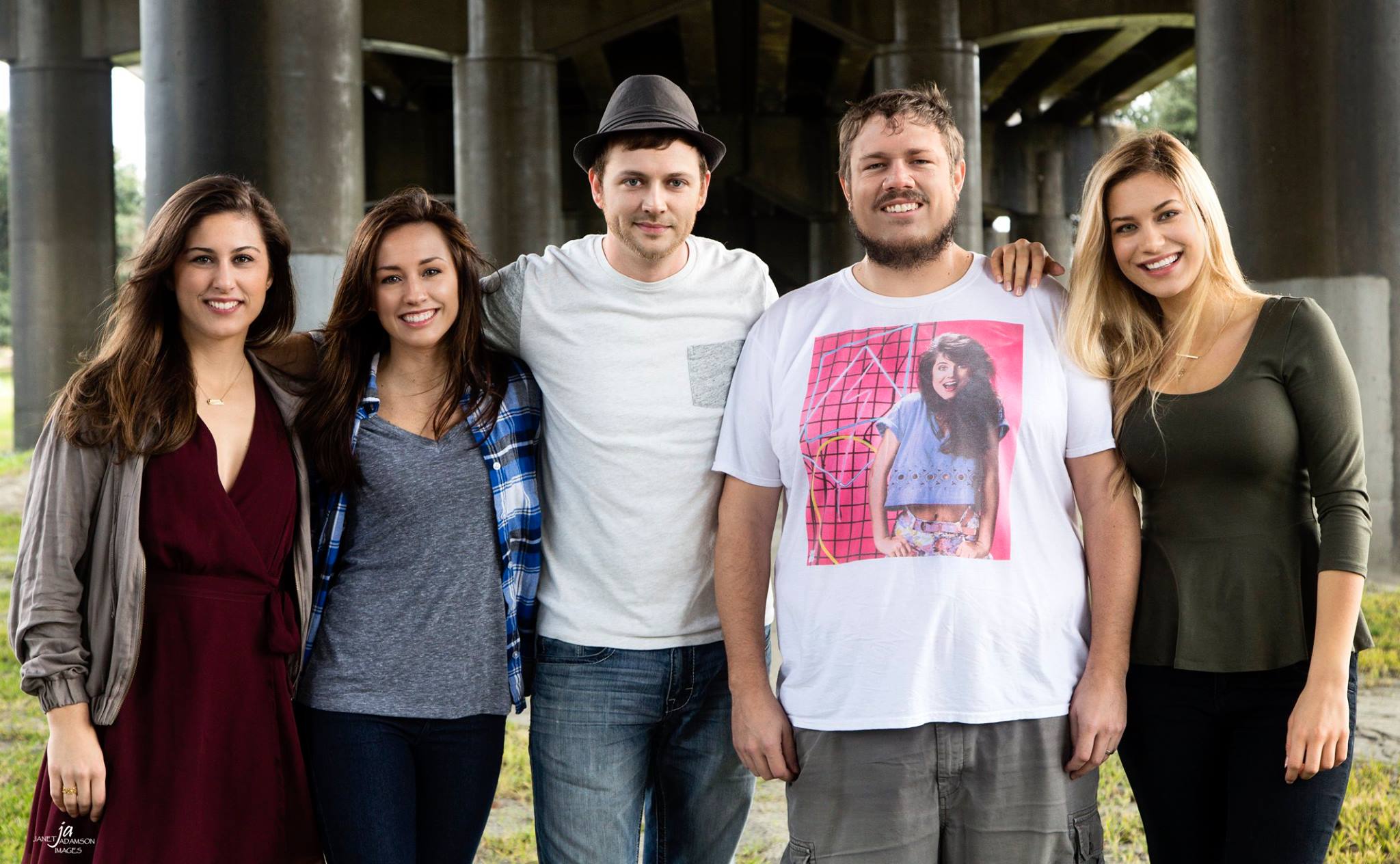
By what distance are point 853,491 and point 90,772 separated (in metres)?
1.82

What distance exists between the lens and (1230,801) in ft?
9.50

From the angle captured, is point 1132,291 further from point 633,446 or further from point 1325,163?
point 1325,163

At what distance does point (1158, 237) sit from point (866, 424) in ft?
2.80

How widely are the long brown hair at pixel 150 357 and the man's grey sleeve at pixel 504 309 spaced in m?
0.60

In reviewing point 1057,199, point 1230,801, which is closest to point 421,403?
point 1230,801

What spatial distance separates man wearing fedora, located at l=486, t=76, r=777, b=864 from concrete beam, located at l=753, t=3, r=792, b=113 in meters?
16.2

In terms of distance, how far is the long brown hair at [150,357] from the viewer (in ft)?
9.52

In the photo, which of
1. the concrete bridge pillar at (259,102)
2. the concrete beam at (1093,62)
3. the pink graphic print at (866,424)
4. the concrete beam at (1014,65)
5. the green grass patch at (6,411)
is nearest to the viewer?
the pink graphic print at (866,424)

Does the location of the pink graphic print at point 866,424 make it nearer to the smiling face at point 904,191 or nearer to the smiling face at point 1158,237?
the smiling face at point 904,191

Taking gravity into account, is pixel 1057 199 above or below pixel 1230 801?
above

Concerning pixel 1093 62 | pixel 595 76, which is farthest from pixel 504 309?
pixel 1093 62

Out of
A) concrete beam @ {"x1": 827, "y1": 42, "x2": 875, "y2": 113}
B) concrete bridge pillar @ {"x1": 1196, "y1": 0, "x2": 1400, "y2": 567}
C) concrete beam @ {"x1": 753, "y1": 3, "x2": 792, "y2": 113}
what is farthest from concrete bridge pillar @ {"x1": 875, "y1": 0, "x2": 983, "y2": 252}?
concrete bridge pillar @ {"x1": 1196, "y1": 0, "x2": 1400, "y2": 567}

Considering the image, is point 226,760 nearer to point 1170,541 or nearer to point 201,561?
point 201,561

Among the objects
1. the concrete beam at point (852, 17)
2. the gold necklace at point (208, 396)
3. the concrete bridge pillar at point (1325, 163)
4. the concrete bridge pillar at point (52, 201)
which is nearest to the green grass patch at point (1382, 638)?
the concrete bridge pillar at point (1325, 163)
